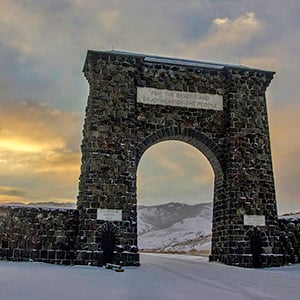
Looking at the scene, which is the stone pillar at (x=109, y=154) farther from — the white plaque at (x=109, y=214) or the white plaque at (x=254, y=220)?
the white plaque at (x=254, y=220)

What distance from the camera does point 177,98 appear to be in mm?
17625

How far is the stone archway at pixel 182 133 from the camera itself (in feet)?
53.4

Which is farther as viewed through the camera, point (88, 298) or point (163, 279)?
point (163, 279)

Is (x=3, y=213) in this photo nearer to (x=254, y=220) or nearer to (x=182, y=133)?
(x=182, y=133)

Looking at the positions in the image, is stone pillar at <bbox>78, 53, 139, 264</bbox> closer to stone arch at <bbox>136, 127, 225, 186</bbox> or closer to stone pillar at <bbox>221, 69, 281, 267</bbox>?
stone arch at <bbox>136, 127, 225, 186</bbox>

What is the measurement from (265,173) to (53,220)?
8.33m

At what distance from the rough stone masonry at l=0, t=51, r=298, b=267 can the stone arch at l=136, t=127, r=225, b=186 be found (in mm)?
41

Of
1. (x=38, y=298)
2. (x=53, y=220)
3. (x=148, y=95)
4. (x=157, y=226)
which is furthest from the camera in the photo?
(x=157, y=226)

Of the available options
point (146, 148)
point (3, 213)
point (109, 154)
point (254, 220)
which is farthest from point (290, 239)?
point (3, 213)

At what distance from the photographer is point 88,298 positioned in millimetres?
7297

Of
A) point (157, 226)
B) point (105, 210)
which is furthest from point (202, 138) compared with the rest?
point (157, 226)

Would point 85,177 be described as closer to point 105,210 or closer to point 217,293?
point 105,210

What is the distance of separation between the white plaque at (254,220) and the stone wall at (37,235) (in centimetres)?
636

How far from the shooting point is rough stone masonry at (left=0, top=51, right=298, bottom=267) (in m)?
15.5
